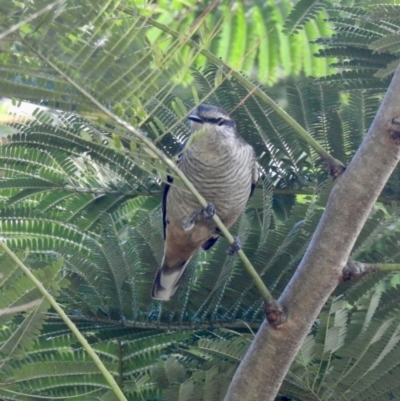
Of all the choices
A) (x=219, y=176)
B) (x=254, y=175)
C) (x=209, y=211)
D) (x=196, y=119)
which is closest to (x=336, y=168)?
(x=209, y=211)

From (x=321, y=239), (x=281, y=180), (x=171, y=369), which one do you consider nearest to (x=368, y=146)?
(x=321, y=239)

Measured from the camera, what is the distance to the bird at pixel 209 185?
3.30m

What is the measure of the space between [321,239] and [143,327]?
0.91m

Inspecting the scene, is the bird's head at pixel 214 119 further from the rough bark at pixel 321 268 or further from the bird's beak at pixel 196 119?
the rough bark at pixel 321 268

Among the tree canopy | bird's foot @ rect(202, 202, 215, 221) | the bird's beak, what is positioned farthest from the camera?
the bird's beak

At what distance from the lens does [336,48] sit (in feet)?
9.69

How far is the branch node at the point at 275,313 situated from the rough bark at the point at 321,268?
0.05ft

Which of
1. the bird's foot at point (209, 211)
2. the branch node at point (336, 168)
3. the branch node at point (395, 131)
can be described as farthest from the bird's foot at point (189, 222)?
the branch node at point (395, 131)

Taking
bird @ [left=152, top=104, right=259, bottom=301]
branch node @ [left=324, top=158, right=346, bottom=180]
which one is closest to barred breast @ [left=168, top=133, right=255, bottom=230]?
bird @ [left=152, top=104, right=259, bottom=301]

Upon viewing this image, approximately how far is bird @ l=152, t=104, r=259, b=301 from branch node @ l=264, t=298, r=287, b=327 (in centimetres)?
112

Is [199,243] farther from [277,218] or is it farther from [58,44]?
[58,44]

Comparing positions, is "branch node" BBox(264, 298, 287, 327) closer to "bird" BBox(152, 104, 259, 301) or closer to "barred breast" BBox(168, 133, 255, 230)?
"bird" BBox(152, 104, 259, 301)

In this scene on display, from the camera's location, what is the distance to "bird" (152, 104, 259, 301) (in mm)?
3305

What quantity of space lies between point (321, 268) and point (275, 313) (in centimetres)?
17
